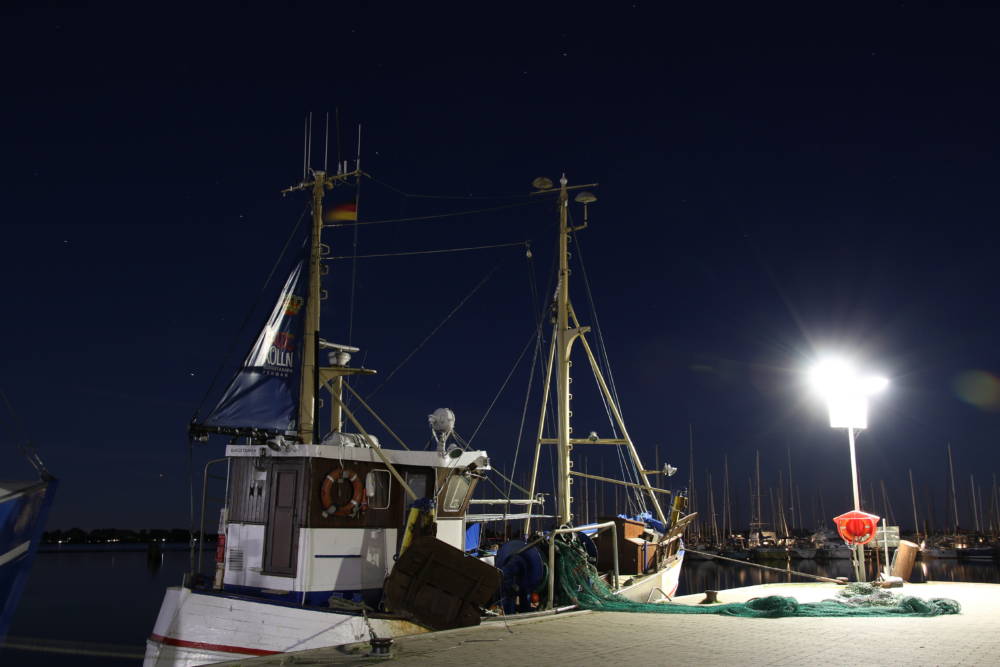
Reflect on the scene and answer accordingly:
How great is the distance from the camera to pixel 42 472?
948 cm

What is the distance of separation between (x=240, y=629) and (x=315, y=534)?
1.70 meters

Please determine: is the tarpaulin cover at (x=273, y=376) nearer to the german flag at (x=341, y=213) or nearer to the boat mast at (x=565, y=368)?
the german flag at (x=341, y=213)

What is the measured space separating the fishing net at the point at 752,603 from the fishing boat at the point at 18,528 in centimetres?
756

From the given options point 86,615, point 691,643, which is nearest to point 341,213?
point 691,643

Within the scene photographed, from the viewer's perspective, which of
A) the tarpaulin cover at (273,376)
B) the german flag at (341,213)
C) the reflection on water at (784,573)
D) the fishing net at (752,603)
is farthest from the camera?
the reflection on water at (784,573)

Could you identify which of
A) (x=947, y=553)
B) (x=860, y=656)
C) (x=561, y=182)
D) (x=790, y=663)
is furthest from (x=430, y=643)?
(x=947, y=553)

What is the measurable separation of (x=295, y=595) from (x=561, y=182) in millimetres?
13262

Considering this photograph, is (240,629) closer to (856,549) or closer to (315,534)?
(315,534)

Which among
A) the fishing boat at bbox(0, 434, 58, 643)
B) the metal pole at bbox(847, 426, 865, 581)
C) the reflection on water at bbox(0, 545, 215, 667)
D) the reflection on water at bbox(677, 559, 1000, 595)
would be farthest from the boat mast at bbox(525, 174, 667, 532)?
the reflection on water at bbox(677, 559, 1000, 595)

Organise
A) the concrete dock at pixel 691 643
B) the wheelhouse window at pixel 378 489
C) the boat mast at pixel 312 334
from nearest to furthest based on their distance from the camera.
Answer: the concrete dock at pixel 691 643, the wheelhouse window at pixel 378 489, the boat mast at pixel 312 334

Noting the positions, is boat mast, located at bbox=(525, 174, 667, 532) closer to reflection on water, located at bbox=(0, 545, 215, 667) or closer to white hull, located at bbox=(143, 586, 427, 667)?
white hull, located at bbox=(143, 586, 427, 667)

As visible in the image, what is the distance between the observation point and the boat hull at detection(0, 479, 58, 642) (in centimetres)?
882

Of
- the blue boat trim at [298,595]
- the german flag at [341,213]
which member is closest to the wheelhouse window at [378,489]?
the blue boat trim at [298,595]

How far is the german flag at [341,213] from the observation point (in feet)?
51.5
